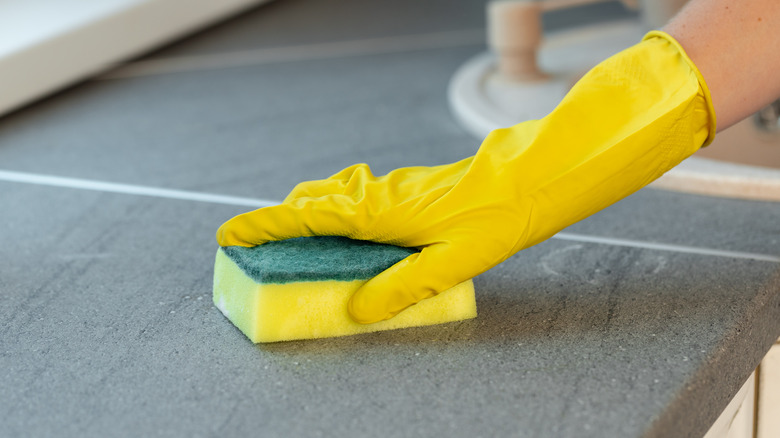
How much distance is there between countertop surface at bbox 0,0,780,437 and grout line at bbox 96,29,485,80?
435 mm

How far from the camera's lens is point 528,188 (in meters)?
0.86

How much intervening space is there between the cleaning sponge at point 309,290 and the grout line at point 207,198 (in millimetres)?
303

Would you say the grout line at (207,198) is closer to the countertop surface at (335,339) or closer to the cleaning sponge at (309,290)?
the countertop surface at (335,339)

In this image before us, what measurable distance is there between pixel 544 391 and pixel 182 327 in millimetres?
411

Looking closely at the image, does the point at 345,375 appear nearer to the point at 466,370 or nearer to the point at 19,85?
the point at 466,370

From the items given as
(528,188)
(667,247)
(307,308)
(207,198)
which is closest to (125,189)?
(207,198)

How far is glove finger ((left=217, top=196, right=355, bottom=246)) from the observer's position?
86cm

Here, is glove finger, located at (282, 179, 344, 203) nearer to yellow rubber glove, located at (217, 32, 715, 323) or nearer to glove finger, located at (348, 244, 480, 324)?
yellow rubber glove, located at (217, 32, 715, 323)

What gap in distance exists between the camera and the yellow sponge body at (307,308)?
0.82 meters

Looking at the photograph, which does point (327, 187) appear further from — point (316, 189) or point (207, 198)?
point (207, 198)

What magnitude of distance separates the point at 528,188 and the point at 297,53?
1.40 meters

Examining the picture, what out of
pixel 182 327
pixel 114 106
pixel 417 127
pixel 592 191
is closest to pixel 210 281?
pixel 182 327

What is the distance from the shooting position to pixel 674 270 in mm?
995

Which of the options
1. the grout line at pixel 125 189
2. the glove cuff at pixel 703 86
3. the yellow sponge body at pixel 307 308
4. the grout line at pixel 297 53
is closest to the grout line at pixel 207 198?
the grout line at pixel 125 189
